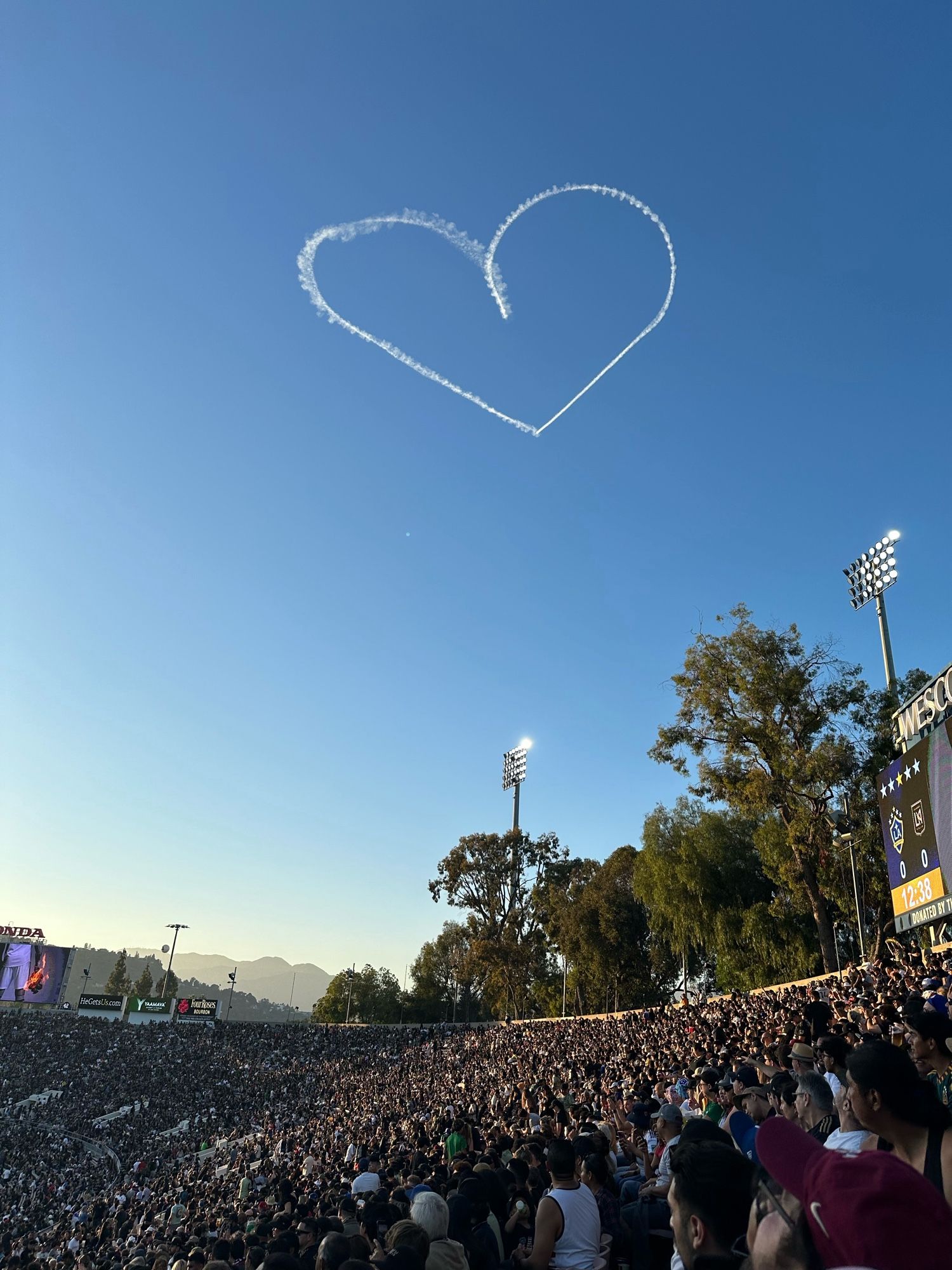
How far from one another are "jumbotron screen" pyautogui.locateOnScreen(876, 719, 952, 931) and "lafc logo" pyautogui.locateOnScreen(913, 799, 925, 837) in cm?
1

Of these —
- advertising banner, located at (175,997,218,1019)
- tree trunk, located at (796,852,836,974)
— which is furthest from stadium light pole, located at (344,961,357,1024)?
tree trunk, located at (796,852,836,974)

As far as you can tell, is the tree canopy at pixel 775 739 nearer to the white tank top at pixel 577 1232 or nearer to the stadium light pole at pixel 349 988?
the white tank top at pixel 577 1232

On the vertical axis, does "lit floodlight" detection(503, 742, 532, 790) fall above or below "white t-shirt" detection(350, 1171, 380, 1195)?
above

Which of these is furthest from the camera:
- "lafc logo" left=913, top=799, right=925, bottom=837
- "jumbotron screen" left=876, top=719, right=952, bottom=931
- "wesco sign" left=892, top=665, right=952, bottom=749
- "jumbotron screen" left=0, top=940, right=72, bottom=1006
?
"jumbotron screen" left=0, top=940, right=72, bottom=1006

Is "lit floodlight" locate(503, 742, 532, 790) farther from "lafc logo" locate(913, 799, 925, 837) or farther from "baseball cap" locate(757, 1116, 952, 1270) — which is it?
"baseball cap" locate(757, 1116, 952, 1270)

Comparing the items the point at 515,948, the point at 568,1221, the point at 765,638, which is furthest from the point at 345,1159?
the point at 515,948

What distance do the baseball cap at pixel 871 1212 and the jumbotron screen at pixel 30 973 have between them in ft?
244

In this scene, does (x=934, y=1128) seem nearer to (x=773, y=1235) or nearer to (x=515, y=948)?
(x=773, y=1235)

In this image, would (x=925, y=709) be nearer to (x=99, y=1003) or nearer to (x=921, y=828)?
(x=921, y=828)

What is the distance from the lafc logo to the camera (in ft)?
58.4

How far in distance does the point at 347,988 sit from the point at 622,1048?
225 feet

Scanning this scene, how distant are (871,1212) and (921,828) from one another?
1944cm

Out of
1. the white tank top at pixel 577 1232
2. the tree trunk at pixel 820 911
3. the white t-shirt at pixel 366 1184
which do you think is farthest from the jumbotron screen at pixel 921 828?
the white tank top at pixel 577 1232

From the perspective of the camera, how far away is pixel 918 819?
18016mm
